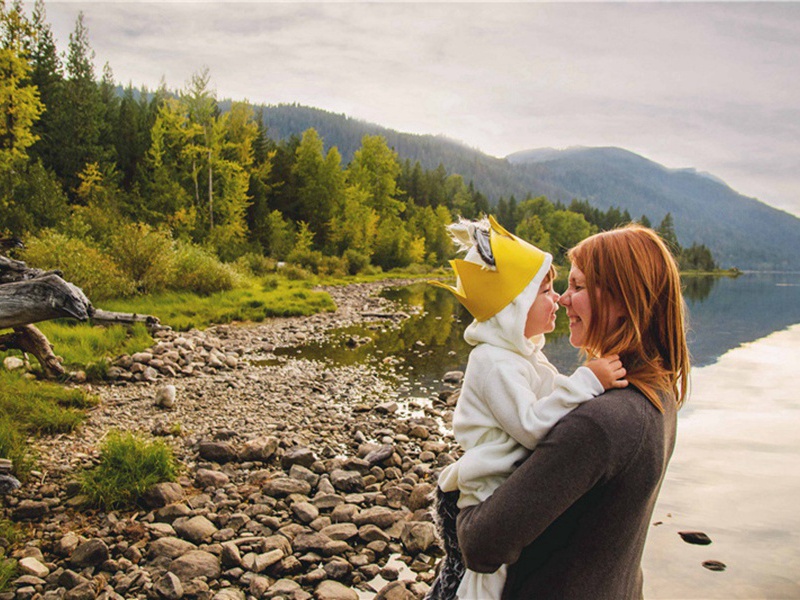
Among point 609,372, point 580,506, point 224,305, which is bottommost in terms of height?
point 224,305

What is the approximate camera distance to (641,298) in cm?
165

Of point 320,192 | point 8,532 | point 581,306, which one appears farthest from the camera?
point 320,192

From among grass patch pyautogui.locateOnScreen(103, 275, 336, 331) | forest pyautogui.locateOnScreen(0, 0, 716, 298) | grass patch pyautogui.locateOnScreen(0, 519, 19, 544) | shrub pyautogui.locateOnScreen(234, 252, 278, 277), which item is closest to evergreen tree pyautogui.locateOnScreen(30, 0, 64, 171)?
forest pyautogui.locateOnScreen(0, 0, 716, 298)

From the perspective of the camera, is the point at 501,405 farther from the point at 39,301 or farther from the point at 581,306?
the point at 39,301

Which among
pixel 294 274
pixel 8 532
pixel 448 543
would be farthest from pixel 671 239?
pixel 294 274

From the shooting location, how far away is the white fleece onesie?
5.27ft

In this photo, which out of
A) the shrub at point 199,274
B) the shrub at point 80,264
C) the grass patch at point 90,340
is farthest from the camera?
the shrub at point 199,274

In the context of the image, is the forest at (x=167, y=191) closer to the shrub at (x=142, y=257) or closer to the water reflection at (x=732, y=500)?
the shrub at (x=142, y=257)

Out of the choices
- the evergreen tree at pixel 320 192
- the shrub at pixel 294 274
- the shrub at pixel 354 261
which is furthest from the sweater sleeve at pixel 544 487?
the evergreen tree at pixel 320 192

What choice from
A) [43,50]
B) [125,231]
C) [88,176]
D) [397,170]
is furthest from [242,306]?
[397,170]

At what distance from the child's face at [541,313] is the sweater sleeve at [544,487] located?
673 mm

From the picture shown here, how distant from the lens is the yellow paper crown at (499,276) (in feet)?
6.61

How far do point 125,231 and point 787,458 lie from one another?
18317 mm

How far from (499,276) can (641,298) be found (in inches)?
20.3
